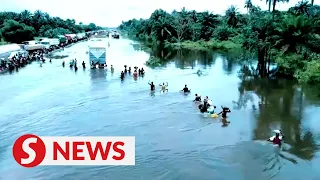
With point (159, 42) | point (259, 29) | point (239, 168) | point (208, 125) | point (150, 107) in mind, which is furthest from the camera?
point (159, 42)

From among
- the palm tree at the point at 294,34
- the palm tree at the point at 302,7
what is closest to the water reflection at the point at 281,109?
the palm tree at the point at 294,34

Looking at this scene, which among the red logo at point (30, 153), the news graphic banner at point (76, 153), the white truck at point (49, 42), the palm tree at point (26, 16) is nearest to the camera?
the news graphic banner at point (76, 153)

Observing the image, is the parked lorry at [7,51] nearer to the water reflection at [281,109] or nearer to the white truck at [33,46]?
the white truck at [33,46]

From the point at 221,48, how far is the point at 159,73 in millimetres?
35049

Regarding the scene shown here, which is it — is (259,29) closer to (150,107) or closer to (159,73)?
(159,73)

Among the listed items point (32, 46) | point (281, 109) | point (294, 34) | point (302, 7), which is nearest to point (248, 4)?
point (302, 7)

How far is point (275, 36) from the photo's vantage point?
34.1 metres

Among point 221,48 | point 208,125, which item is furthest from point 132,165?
point 221,48

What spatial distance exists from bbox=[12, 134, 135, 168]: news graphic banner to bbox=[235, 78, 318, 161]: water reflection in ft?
24.9

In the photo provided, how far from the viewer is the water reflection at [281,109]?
1680 cm

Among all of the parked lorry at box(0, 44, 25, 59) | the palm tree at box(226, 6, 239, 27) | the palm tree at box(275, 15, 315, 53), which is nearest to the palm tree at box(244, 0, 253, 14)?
the palm tree at box(226, 6, 239, 27)

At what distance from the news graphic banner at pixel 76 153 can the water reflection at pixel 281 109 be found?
7.58 m

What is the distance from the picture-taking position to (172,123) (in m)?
20.0

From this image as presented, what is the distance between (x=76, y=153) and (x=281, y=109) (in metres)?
15.5
